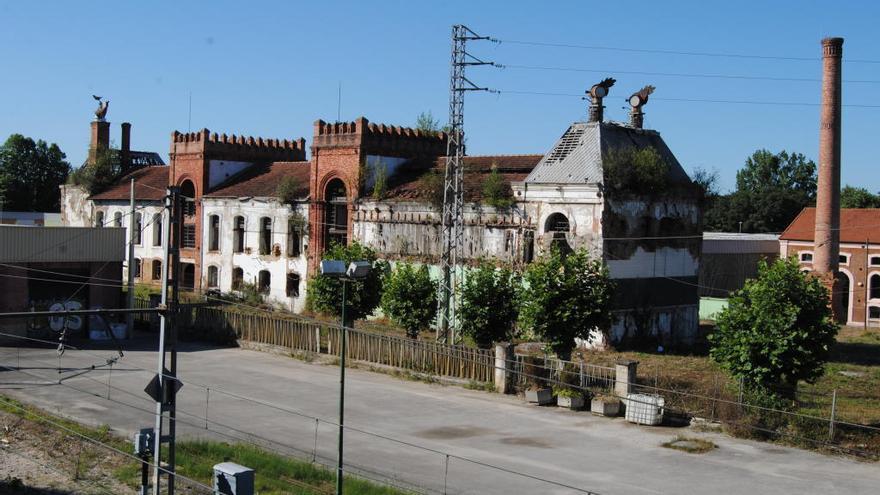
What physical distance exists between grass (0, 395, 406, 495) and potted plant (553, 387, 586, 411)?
31.0 feet

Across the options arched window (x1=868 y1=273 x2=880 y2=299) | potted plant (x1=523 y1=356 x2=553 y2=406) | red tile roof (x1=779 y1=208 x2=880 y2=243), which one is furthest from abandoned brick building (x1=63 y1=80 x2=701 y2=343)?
red tile roof (x1=779 y1=208 x2=880 y2=243)

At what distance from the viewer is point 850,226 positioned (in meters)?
60.0

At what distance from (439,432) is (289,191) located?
88.9 ft

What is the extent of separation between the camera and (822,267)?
50.6m

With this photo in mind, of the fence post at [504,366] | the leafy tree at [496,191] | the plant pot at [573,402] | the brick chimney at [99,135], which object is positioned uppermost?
the brick chimney at [99,135]

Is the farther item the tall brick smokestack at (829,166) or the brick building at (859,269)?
the brick building at (859,269)

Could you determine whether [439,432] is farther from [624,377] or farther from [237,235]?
[237,235]

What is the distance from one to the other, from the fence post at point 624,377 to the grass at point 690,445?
291 cm

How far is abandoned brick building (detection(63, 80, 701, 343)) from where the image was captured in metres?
38.0

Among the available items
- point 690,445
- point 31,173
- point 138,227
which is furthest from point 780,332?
point 31,173

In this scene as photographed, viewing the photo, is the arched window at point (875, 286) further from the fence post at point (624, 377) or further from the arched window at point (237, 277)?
the arched window at point (237, 277)

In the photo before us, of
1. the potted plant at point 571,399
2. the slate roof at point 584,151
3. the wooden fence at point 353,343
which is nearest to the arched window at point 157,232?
the wooden fence at point 353,343

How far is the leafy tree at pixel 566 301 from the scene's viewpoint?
96.9 ft

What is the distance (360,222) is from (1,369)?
1909 centimetres
